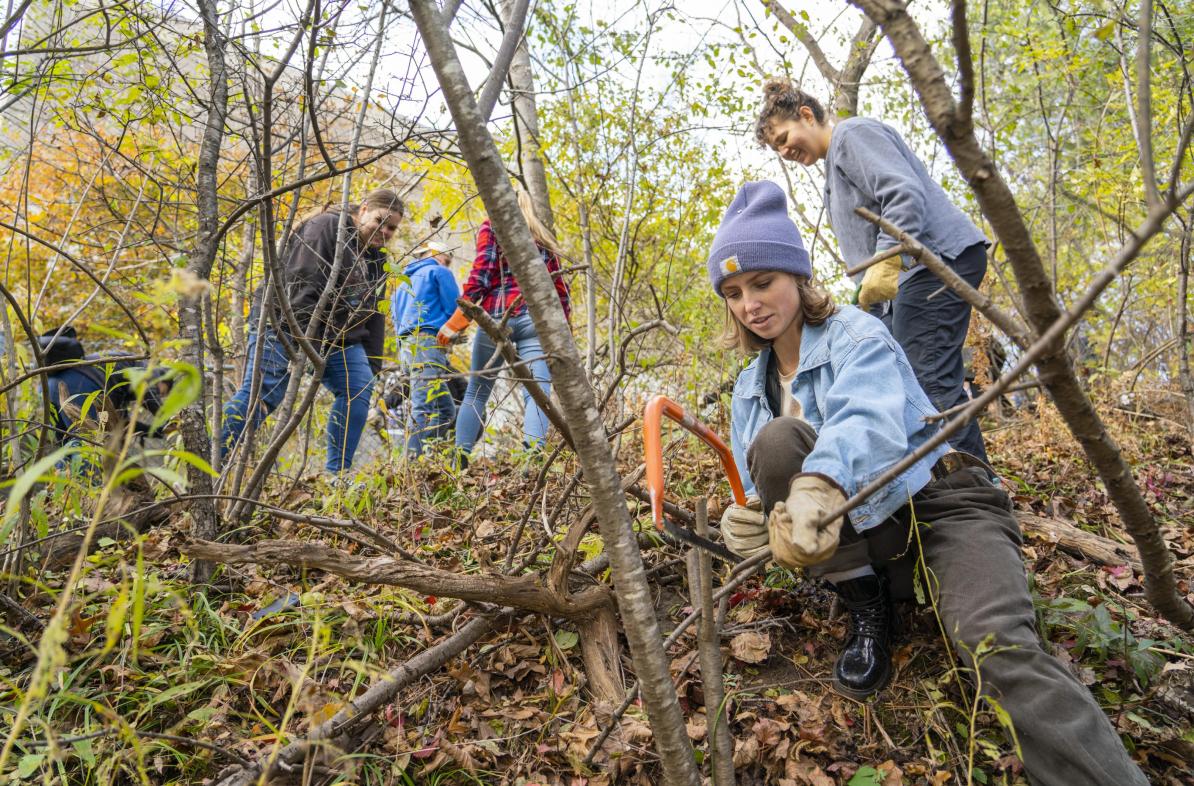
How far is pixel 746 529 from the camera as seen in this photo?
7.41ft

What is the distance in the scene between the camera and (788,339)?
2.41 meters

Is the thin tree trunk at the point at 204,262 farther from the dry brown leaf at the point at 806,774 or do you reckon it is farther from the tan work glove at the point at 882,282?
the tan work glove at the point at 882,282

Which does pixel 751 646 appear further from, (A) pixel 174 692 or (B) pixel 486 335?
(B) pixel 486 335

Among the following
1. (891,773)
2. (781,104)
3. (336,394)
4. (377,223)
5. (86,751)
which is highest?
(781,104)

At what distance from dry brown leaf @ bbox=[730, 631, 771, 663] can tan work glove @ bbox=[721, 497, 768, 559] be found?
297 millimetres

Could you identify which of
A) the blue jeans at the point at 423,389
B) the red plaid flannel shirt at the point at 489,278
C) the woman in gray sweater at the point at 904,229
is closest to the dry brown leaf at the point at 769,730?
the woman in gray sweater at the point at 904,229

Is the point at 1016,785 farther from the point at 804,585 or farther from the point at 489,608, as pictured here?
the point at 489,608

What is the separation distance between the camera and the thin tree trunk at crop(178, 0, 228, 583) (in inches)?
101

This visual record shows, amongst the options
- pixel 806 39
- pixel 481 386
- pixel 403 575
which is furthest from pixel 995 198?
pixel 806 39

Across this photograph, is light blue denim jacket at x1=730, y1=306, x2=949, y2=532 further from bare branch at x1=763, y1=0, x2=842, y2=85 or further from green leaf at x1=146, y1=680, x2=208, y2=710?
bare branch at x1=763, y1=0, x2=842, y2=85

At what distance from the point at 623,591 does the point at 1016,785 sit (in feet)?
3.94

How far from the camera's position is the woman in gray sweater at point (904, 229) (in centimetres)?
276

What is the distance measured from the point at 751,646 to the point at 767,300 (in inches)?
45.2

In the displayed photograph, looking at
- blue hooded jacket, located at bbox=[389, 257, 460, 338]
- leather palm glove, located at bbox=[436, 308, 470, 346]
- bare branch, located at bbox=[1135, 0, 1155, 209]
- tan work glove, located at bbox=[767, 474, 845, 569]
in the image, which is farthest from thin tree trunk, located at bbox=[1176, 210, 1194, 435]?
blue hooded jacket, located at bbox=[389, 257, 460, 338]
